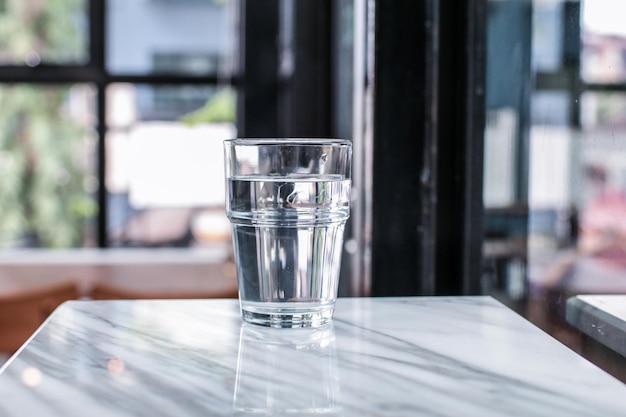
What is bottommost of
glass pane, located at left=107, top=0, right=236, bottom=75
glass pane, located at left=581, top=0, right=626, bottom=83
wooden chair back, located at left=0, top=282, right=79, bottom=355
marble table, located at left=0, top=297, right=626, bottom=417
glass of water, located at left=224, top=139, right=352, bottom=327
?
wooden chair back, located at left=0, top=282, right=79, bottom=355

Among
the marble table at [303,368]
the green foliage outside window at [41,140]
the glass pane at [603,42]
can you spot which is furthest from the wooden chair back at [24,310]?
the glass pane at [603,42]

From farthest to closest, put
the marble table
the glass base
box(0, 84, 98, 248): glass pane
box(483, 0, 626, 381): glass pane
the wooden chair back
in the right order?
box(0, 84, 98, 248): glass pane < the wooden chair back < box(483, 0, 626, 381): glass pane < the glass base < the marble table

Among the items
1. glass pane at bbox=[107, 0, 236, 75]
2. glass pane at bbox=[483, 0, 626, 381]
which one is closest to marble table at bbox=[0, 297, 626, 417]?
glass pane at bbox=[483, 0, 626, 381]

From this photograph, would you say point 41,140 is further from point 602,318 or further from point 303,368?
point 303,368

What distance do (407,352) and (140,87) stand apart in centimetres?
434

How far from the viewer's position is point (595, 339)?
32.0 inches

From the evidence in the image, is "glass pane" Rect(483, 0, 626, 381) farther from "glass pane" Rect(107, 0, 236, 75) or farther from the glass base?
"glass pane" Rect(107, 0, 236, 75)

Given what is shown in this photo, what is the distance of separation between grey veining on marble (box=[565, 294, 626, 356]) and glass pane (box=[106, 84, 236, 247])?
12.7 feet

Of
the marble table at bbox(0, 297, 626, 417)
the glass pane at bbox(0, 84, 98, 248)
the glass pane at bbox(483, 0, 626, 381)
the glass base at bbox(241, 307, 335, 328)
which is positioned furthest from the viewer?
the glass pane at bbox(0, 84, 98, 248)

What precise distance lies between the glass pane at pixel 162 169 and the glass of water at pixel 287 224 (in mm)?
3949

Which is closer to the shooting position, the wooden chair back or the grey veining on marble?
the grey veining on marble

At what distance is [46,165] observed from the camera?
4.64 metres

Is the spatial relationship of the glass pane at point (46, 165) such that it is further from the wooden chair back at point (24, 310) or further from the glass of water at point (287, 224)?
the glass of water at point (287, 224)

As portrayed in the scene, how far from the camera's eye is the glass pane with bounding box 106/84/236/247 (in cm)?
471
